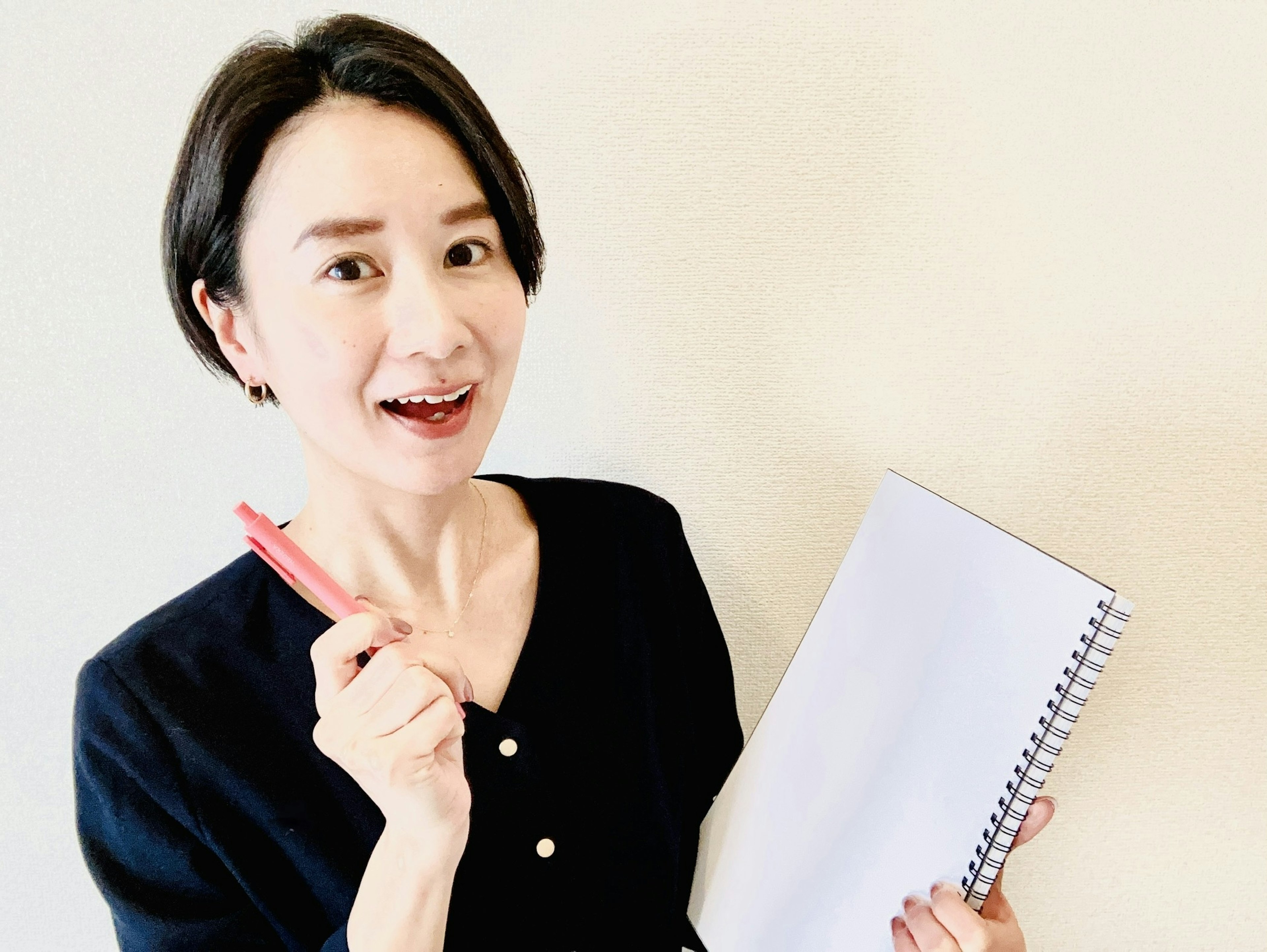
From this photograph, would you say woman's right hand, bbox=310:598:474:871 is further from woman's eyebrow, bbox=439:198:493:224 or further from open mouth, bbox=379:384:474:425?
woman's eyebrow, bbox=439:198:493:224

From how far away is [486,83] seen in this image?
769 millimetres

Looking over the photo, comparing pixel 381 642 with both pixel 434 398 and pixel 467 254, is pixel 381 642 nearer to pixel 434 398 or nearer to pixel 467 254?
pixel 434 398

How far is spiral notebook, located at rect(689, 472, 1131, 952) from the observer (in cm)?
50


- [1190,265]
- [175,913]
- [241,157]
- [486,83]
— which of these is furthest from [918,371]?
[175,913]

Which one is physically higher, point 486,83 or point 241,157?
point 486,83

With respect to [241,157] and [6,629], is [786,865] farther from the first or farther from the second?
[6,629]

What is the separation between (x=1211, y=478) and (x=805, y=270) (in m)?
0.49

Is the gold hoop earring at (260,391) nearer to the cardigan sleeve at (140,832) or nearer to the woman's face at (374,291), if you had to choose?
the woman's face at (374,291)

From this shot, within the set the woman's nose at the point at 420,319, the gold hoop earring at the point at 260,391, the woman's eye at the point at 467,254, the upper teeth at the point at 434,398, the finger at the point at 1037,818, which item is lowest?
the finger at the point at 1037,818

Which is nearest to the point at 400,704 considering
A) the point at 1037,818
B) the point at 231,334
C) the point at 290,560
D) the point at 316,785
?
the point at 290,560

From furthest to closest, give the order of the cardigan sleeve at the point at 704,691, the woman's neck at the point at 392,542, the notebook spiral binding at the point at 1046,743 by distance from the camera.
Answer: the cardigan sleeve at the point at 704,691
the woman's neck at the point at 392,542
the notebook spiral binding at the point at 1046,743

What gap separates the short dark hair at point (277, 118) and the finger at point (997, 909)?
64 cm

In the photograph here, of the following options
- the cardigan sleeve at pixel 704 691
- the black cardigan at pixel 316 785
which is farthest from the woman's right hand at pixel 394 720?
the cardigan sleeve at pixel 704 691

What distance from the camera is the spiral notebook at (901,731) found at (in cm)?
50
